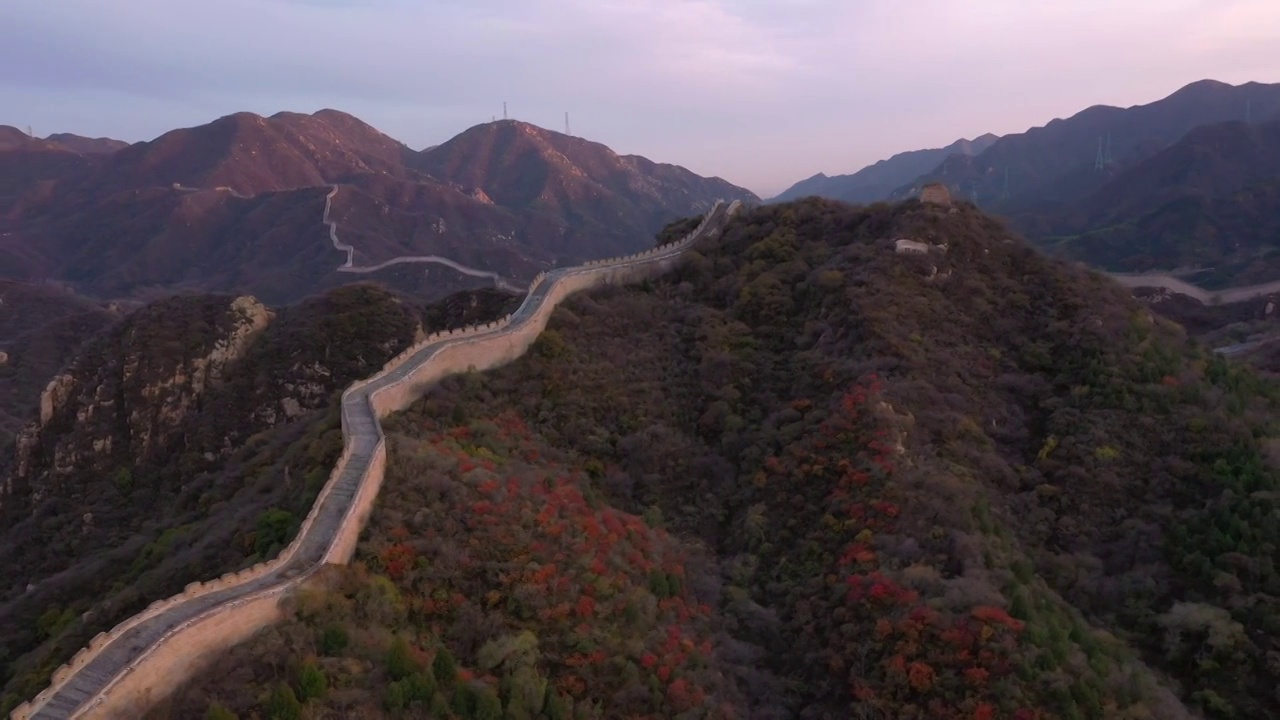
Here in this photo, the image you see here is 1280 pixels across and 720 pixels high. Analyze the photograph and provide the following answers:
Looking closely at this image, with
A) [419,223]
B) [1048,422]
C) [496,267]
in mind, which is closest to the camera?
[1048,422]

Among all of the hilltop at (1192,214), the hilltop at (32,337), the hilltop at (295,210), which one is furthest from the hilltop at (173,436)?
the hilltop at (1192,214)

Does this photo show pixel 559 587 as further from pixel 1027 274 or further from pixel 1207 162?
pixel 1207 162

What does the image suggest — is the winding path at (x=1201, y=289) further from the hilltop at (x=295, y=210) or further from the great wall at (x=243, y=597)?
the hilltop at (x=295, y=210)

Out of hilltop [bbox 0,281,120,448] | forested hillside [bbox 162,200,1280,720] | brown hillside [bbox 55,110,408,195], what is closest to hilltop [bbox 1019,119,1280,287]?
forested hillside [bbox 162,200,1280,720]

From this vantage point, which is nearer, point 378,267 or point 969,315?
point 969,315

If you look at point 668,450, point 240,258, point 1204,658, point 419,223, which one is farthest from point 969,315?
point 240,258

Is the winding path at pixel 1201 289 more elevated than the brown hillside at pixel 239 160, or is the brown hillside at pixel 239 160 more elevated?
the brown hillside at pixel 239 160

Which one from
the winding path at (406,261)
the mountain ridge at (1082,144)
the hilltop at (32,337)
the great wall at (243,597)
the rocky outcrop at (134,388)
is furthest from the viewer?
the mountain ridge at (1082,144)
